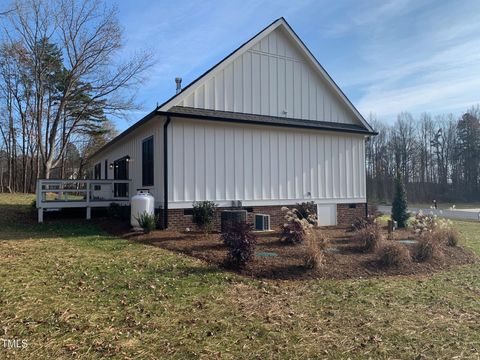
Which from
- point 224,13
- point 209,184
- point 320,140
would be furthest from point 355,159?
point 224,13

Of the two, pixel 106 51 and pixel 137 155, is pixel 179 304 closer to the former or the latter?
pixel 137 155

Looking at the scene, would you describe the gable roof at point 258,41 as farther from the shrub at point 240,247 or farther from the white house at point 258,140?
the shrub at point 240,247

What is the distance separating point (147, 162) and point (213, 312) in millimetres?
8717

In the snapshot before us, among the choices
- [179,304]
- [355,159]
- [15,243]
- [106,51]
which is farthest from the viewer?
[106,51]

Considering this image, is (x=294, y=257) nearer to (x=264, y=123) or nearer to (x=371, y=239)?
(x=371, y=239)

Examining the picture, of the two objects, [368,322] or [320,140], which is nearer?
[368,322]

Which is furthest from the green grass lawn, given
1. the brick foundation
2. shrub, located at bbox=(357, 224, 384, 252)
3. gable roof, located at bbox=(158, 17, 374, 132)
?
gable roof, located at bbox=(158, 17, 374, 132)

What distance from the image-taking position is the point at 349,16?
13.2 m

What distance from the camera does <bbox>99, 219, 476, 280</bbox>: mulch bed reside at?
668cm

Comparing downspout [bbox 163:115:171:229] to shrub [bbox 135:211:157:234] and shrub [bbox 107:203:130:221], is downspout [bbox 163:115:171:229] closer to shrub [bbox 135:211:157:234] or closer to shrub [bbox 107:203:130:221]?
shrub [bbox 135:211:157:234]

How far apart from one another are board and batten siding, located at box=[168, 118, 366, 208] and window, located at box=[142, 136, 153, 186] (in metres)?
1.60

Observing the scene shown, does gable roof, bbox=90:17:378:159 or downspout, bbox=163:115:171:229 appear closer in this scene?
downspout, bbox=163:115:171:229

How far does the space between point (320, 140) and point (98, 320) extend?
36.2ft

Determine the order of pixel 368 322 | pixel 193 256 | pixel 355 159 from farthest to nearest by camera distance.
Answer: pixel 355 159
pixel 193 256
pixel 368 322
